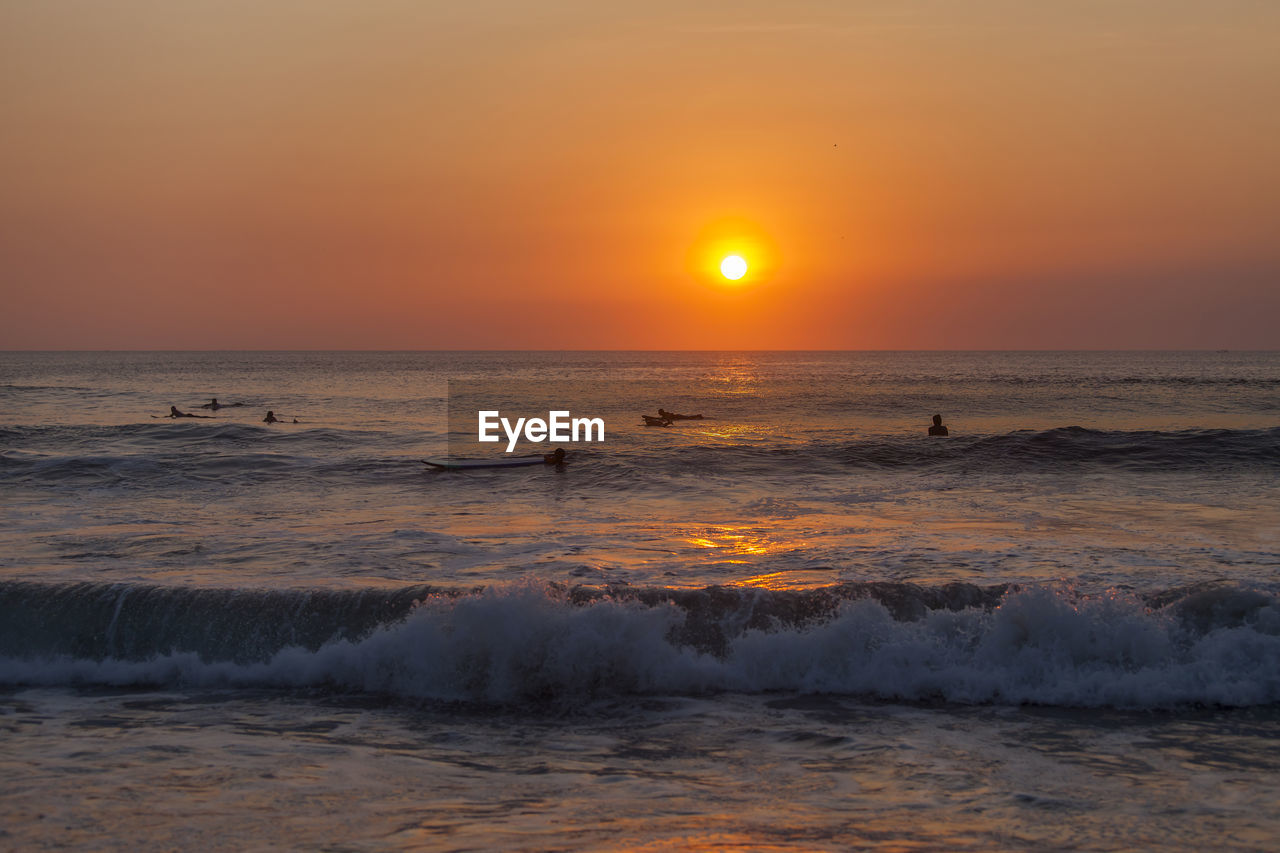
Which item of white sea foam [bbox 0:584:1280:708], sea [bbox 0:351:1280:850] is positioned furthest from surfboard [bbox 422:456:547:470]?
white sea foam [bbox 0:584:1280:708]

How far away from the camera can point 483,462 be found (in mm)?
24438

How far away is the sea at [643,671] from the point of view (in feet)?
20.1

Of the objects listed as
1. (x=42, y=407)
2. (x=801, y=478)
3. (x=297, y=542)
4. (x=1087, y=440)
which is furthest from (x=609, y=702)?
(x=42, y=407)

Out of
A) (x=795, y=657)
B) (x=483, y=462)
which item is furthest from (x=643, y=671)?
(x=483, y=462)

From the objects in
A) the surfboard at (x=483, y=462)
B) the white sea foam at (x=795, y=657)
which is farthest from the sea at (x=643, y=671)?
the surfboard at (x=483, y=462)

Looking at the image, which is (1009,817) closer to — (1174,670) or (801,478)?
(1174,670)

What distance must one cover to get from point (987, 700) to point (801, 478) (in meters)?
14.9

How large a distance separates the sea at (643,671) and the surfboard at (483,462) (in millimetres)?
3947

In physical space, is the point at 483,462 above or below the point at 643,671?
above

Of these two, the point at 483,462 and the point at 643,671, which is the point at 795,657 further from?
the point at 483,462

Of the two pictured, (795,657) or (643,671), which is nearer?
(643,671)

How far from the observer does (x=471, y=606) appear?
10.0m

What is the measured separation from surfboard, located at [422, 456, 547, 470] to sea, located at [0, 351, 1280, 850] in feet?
12.9

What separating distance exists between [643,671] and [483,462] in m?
15.7
